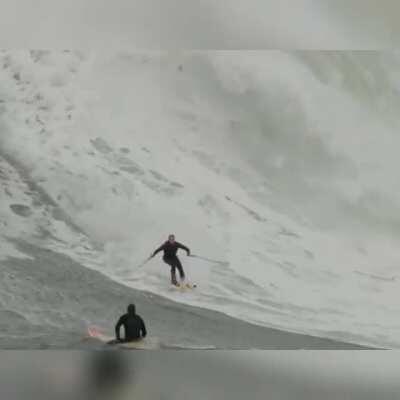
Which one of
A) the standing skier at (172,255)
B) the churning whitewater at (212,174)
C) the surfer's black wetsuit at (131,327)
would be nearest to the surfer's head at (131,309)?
the surfer's black wetsuit at (131,327)

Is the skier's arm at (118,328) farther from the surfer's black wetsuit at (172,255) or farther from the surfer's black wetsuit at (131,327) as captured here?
the surfer's black wetsuit at (172,255)

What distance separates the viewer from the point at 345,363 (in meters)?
4.27

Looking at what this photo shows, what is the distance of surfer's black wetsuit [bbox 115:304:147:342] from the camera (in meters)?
4.24

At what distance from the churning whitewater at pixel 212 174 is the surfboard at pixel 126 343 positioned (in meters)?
0.25

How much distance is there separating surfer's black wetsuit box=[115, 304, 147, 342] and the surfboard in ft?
0.07

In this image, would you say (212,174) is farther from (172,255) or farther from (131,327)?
(131,327)

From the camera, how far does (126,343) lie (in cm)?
423

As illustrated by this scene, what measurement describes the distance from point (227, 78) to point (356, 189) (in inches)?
35.0

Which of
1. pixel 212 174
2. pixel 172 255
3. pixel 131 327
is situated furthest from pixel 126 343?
pixel 212 174

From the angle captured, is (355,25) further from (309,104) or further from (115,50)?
(115,50)

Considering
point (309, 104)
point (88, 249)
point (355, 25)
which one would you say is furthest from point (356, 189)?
point (88, 249)

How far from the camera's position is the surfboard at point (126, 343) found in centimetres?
424

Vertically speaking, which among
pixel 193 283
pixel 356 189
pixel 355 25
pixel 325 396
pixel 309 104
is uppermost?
pixel 355 25

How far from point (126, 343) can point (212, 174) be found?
980 mm
